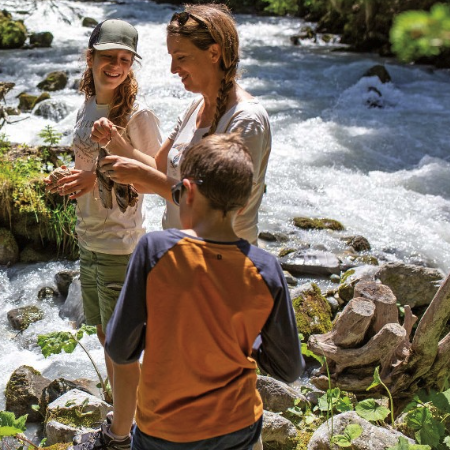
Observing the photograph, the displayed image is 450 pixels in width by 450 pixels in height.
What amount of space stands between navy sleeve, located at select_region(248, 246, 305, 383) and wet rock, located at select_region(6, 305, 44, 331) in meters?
3.66

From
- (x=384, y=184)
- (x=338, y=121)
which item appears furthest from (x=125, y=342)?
(x=338, y=121)

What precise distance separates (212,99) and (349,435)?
1.49 metres

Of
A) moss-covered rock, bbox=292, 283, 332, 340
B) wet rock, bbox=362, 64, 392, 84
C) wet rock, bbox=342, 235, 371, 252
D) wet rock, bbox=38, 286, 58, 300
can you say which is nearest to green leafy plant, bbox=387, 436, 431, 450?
moss-covered rock, bbox=292, 283, 332, 340

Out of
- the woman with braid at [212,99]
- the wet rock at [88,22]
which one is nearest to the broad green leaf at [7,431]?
the woman with braid at [212,99]

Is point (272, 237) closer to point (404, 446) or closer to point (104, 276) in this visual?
point (104, 276)

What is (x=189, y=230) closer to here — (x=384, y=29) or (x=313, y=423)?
(x=313, y=423)

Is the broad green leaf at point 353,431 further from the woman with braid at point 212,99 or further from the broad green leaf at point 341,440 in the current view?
the woman with braid at point 212,99

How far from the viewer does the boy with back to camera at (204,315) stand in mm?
1860

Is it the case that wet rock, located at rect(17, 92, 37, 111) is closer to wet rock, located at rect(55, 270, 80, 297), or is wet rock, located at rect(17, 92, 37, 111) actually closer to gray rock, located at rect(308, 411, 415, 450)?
wet rock, located at rect(55, 270, 80, 297)

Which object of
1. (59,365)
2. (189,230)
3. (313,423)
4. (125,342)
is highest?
(189,230)

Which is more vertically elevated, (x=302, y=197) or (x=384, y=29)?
(x=384, y=29)

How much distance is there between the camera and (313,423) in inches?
137

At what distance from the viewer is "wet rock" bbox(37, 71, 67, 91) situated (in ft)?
38.1

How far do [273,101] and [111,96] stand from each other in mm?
8622
